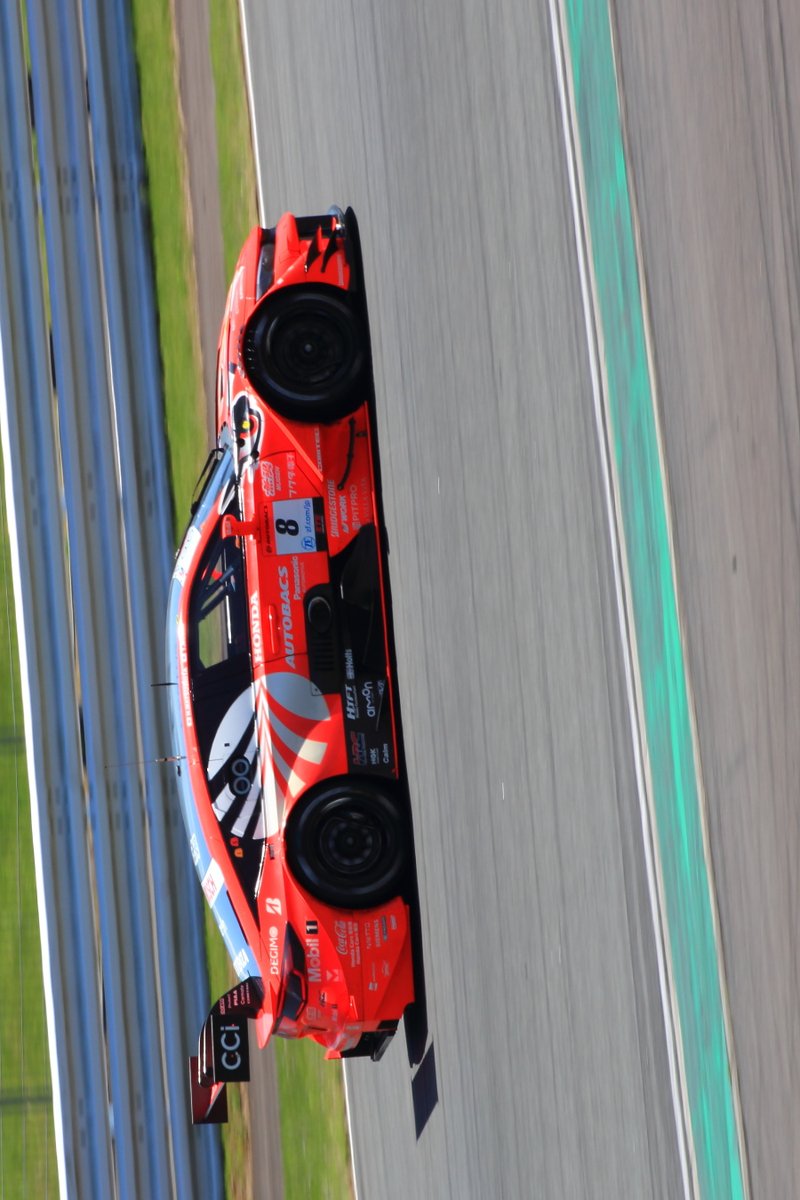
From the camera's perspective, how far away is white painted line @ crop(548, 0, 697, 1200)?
5.55 meters

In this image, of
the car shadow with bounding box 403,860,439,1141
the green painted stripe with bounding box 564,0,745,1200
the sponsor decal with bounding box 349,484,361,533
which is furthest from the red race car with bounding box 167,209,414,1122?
the green painted stripe with bounding box 564,0,745,1200

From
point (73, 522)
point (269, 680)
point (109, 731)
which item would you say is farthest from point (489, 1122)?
point (73, 522)

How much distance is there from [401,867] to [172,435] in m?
6.65

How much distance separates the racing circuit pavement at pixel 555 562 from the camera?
5043 mm

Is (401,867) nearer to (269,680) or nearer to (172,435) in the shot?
(269,680)

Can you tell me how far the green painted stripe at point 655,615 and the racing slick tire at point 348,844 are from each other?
2.39 meters

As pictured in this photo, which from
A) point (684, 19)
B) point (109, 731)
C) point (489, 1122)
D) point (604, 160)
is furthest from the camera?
point (109, 731)

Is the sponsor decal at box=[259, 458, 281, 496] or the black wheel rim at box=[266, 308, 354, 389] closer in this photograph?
the sponsor decal at box=[259, 458, 281, 496]

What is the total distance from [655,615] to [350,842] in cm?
268

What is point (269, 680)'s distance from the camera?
7941 mm

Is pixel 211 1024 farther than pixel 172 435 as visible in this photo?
No

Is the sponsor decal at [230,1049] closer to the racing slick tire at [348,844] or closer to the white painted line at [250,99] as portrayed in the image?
the racing slick tire at [348,844]

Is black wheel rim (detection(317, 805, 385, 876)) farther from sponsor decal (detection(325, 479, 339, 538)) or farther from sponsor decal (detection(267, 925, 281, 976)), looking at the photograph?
sponsor decal (detection(325, 479, 339, 538))

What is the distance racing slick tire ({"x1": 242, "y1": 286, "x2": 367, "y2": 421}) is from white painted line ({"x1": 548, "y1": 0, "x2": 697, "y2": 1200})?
2.33 metres
